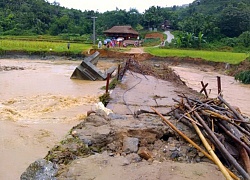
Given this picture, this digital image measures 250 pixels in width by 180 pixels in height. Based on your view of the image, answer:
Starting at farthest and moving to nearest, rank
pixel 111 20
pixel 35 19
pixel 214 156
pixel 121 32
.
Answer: pixel 111 20
pixel 35 19
pixel 121 32
pixel 214 156

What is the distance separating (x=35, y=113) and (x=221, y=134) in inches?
292

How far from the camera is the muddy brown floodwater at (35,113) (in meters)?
7.41

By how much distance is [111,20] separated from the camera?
191 ft

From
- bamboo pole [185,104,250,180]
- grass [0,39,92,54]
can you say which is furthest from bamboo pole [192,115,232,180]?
grass [0,39,92,54]

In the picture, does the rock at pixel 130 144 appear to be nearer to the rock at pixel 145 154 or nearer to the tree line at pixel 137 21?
the rock at pixel 145 154

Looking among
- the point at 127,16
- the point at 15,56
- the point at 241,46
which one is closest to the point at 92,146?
the point at 15,56

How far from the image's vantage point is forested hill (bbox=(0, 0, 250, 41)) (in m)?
44.3

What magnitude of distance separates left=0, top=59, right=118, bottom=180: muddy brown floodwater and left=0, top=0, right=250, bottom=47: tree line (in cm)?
2428

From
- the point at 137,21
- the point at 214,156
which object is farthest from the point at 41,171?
the point at 137,21

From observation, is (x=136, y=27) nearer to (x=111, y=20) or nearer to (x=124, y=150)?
(x=111, y=20)

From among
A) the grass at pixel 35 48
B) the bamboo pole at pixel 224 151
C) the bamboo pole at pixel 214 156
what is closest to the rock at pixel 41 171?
the bamboo pole at pixel 214 156

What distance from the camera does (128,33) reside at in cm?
4756

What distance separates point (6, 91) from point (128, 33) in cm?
3366

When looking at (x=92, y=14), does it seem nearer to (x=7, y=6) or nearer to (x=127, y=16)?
(x=127, y=16)
